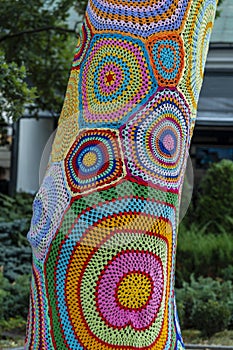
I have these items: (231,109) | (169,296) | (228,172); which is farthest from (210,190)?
(169,296)

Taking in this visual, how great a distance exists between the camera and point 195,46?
3.18 m

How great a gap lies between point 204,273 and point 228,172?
2884 millimetres

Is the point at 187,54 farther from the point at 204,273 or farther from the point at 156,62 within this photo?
the point at 204,273

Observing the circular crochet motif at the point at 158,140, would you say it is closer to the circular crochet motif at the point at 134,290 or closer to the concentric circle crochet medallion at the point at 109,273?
the concentric circle crochet medallion at the point at 109,273

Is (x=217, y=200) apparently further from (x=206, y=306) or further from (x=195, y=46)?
(x=195, y=46)

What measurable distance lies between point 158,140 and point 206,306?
14.6 ft

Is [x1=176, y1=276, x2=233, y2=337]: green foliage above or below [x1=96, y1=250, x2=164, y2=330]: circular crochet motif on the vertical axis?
below

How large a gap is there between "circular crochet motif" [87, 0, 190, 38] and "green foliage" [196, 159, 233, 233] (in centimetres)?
804

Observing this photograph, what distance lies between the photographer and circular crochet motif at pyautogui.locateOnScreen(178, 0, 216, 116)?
314 cm

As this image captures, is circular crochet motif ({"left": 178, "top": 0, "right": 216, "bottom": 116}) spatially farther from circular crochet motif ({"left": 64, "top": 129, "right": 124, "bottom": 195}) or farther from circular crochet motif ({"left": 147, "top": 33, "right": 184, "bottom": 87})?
circular crochet motif ({"left": 64, "top": 129, "right": 124, "bottom": 195})

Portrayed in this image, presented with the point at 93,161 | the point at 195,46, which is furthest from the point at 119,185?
the point at 195,46

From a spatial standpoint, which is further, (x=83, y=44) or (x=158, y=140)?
(x=83, y=44)

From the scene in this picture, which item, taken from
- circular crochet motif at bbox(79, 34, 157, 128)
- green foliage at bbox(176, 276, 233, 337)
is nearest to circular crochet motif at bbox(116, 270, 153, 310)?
circular crochet motif at bbox(79, 34, 157, 128)

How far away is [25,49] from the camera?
10047 mm
